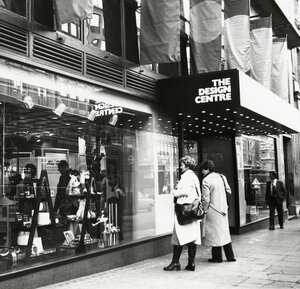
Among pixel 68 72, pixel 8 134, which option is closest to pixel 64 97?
pixel 68 72

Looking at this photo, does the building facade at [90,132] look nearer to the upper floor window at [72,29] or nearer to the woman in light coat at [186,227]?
the upper floor window at [72,29]

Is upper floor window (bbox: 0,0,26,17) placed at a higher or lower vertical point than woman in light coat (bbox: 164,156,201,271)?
higher

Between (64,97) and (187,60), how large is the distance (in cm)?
481

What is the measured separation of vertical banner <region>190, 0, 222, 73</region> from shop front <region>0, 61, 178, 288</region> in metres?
1.57

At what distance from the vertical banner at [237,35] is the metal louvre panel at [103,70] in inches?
125

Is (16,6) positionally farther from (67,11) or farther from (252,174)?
(252,174)

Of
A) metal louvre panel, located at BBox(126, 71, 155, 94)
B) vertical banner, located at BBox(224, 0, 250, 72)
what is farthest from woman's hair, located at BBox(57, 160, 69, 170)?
vertical banner, located at BBox(224, 0, 250, 72)

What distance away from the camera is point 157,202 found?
988 cm

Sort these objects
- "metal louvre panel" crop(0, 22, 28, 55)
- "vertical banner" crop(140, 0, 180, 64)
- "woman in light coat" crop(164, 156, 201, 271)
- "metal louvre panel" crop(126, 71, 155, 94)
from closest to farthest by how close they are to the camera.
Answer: "metal louvre panel" crop(0, 22, 28, 55) → "woman in light coat" crop(164, 156, 201, 271) → "vertical banner" crop(140, 0, 180, 64) → "metal louvre panel" crop(126, 71, 155, 94)

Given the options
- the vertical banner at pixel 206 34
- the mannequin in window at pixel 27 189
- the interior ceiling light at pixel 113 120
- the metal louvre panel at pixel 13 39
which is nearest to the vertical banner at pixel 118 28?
the interior ceiling light at pixel 113 120

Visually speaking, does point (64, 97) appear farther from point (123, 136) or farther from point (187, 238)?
point (187, 238)

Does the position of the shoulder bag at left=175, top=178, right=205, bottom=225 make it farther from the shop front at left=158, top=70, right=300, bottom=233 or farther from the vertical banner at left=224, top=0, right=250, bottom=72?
the vertical banner at left=224, top=0, right=250, bottom=72

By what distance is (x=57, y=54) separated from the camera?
7207 mm

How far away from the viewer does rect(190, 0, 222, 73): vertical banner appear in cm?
958
